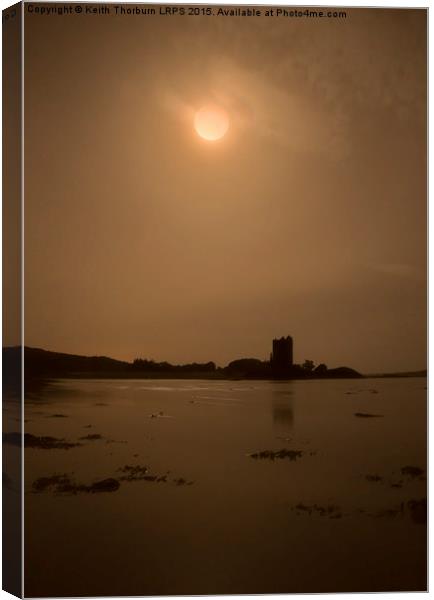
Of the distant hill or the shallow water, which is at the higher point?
the distant hill

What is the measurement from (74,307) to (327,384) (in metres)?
1.37

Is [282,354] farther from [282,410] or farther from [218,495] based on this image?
[218,495]

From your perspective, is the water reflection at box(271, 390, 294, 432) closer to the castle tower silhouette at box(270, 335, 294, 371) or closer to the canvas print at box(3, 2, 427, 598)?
the canvas print at box(3, 2, 427, 598)

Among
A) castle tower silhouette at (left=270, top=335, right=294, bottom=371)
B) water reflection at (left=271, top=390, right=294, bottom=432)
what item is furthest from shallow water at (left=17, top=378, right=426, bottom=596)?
castle tower silhouette at (left=270, top=335, right=294, bottom=371)

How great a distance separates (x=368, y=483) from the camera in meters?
4.07

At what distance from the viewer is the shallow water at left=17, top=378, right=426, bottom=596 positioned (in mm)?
3973

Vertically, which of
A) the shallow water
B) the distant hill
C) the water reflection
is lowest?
the shallow water

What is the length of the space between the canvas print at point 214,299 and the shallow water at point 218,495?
0.01m

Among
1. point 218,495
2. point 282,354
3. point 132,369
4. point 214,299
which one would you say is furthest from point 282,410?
point 132,369

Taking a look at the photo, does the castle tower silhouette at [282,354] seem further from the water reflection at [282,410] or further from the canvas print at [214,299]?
the water reflection at [282,410]

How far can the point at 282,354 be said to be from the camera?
161 inches

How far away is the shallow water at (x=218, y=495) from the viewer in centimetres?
397

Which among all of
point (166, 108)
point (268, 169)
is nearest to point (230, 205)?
point (268, 169)

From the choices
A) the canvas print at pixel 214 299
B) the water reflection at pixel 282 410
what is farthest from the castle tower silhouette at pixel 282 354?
the water reflection at pixel 282 410
